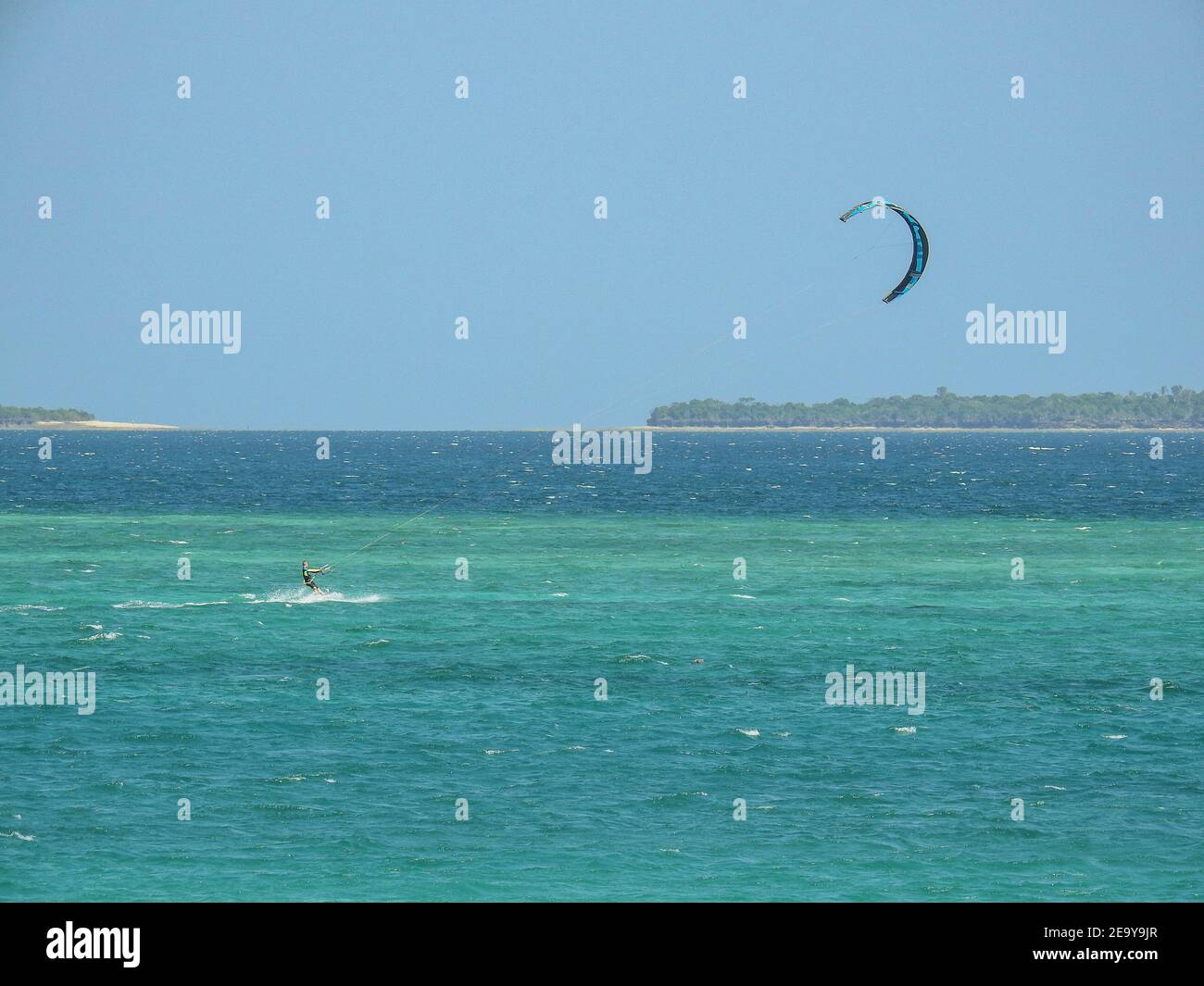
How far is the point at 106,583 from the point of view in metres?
66.4

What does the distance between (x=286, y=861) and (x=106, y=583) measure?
4341cm

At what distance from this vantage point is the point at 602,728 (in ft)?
121

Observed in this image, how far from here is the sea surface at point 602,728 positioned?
26.6 metres

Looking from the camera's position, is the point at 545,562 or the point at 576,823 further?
the point at 545,562

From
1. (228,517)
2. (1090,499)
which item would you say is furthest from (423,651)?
(1090,499)

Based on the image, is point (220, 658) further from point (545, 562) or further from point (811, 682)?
point (545, 562)

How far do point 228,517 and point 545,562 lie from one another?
41989mm

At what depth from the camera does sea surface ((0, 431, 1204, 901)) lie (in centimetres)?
2661

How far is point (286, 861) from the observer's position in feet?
87.8
